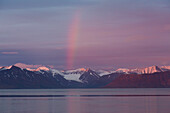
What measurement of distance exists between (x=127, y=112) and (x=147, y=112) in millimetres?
4369

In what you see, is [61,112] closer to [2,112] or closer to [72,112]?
[72,112]

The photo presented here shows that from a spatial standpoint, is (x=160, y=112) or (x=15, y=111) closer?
(x=160, y=112)

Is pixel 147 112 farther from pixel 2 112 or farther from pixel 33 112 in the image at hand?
pixel 2 112

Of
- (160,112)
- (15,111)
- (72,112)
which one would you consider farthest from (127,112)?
(15,111)

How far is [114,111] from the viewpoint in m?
79.9

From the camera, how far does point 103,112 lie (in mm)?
77750

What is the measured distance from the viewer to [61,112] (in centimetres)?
7950

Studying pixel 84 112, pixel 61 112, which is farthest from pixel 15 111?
pixel 84 112

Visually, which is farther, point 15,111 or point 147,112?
point 15,111

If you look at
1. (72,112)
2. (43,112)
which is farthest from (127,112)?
(43,112)

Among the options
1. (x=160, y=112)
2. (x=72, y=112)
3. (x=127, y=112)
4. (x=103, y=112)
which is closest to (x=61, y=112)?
(x=72, y=112)

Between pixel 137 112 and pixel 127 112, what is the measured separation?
2.19 meters

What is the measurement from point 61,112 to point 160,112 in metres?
22.1

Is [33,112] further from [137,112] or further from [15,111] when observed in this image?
[137,112]
